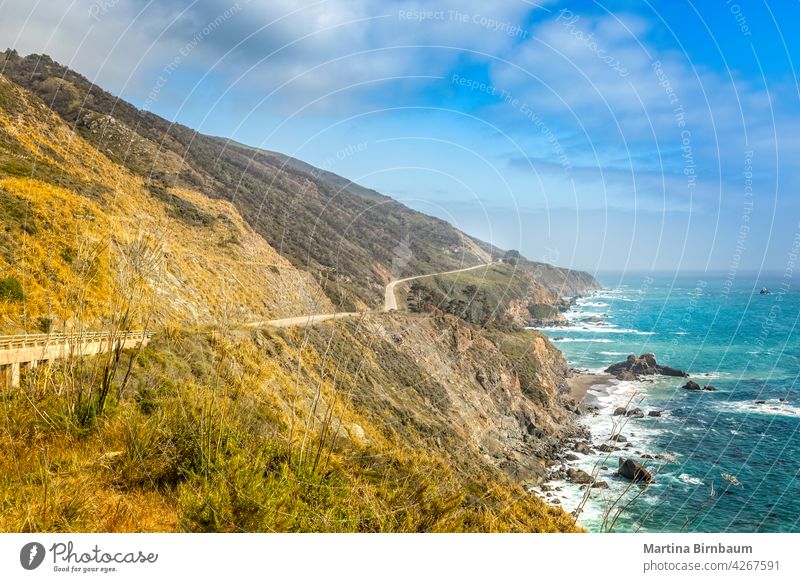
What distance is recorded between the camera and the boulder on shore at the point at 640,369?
5966 cm

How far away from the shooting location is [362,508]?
4578 mm

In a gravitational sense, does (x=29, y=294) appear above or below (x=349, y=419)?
above

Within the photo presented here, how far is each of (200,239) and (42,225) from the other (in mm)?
15482

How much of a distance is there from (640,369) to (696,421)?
66.0ft

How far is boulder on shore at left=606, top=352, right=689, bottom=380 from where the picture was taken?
59.7 metres

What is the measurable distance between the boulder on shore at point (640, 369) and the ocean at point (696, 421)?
1.95m

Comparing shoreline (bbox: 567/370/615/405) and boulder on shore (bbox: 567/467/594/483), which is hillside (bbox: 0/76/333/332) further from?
shoreline (bbox: 567/370/615/405)

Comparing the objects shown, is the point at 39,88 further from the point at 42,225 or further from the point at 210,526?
the point at 210,526

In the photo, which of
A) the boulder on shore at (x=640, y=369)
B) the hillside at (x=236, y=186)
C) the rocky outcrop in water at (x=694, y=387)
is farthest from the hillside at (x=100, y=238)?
the rocky outcrop in water at (x=694, y=387)

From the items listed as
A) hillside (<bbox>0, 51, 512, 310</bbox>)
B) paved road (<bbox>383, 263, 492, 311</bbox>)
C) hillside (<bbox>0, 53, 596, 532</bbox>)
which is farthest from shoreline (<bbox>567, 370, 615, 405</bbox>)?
hillside (<bbox>0, 51, 512, 310</bbox>)

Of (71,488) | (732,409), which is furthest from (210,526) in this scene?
(732,409)

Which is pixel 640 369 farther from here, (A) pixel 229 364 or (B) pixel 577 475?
(A) pixel 229 364

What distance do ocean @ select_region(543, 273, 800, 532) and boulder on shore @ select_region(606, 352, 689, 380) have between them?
6.41 feet

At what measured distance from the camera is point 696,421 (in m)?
41.7
